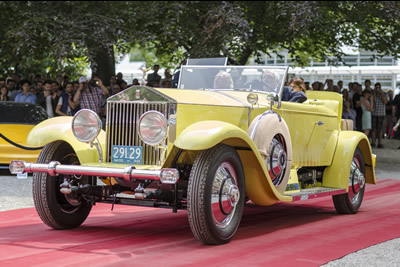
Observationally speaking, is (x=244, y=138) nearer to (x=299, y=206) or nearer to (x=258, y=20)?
(x=299, y=206)

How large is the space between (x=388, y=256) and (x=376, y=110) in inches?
639

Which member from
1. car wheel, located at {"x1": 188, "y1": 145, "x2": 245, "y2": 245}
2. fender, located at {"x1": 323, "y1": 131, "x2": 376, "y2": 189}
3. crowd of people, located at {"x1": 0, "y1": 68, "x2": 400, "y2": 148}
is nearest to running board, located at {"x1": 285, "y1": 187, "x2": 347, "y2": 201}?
fender, located at {"x1": 323, "y1": 131, "x2": 376, "y2": 189}

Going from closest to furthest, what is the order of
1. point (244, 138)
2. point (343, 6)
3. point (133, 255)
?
point (133, 255) → point (244, 138) → point (343, 6)

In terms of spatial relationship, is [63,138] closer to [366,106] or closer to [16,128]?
[16,128]

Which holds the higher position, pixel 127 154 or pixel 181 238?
pixel 127 154

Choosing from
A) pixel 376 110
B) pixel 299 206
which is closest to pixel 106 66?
pixel 376 110

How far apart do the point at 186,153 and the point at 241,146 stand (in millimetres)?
552

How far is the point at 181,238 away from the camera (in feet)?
23.2

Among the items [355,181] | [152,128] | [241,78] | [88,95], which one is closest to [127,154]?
[152,128]

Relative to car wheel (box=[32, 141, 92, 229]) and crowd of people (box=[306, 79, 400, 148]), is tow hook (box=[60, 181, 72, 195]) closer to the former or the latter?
car wheel (box=[32, 141, 92, 229])

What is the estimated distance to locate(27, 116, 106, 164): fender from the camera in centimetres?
729

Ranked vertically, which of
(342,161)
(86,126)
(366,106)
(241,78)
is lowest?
(342,161)

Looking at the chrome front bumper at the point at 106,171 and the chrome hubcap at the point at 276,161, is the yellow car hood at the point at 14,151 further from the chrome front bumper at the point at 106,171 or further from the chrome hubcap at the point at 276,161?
the chrome hubcap at the point at 276,161

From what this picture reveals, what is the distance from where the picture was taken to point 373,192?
39.1 feet
